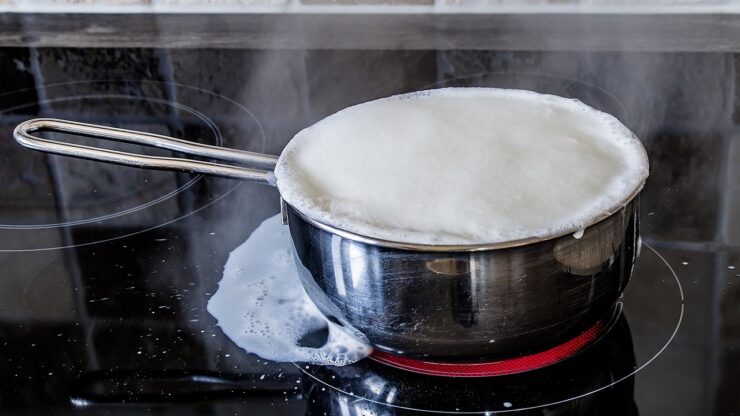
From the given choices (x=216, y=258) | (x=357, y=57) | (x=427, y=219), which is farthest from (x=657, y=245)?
(x=357, y=57)

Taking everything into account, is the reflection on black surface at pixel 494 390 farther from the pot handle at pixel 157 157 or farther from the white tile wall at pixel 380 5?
the white tile wall at pixel 380 5

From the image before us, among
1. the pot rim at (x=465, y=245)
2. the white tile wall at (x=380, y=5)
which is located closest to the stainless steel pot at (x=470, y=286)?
the pot rim at (x=465, y=245)

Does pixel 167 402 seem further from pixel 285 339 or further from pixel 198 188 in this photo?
pixel 198 188

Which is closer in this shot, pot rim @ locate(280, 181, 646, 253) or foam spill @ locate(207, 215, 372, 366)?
pot rim @ locate(280, 181, 646, 253)

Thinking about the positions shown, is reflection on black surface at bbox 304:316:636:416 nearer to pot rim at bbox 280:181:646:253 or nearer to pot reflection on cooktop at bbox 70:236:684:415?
pot reflection on cooktop at bbox 70:236:684:415

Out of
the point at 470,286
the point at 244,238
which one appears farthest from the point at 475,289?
the point at 244,238

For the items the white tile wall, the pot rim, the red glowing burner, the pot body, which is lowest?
the red glowing burner

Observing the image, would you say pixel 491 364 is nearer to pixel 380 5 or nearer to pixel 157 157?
pixel 157 157

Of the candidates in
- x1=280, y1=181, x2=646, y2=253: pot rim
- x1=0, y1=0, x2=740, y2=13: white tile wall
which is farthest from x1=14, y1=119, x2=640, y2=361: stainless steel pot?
x1=0, y1=0, x2=740, y2=13: white tile wall
